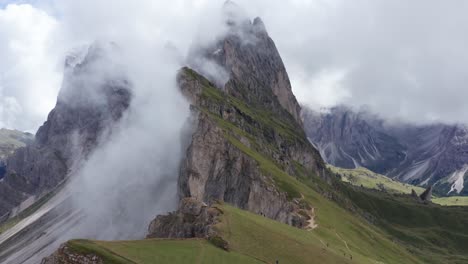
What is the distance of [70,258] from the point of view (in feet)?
341

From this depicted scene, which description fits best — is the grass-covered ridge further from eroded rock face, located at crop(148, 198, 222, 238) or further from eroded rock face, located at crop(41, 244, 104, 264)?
eroded rock face, located at crop(148, 198, 222, 238)

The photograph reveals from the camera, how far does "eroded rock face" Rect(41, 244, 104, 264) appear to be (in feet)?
334

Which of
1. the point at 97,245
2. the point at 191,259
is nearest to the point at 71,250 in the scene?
the point at 97,245

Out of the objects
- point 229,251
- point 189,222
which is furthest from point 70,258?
point 189,222

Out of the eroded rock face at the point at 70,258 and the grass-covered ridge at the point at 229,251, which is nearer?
the eroded rock face at the point at 70,258

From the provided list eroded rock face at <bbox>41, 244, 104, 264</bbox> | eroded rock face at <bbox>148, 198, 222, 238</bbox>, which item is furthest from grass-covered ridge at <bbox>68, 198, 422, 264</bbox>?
eroded rock face at <bbox>148, 198, 222, 238</bbox>

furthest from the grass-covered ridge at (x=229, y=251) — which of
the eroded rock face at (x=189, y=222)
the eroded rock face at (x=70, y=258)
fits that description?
the eroded rock face at (x=189, y=222)

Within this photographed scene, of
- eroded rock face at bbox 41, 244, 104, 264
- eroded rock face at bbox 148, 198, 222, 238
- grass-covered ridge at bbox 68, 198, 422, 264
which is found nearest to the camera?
eroded rock face at bbox 41, 244, 104, 264

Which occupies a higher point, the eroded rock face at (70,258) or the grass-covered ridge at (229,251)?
the grass-covered ridge at (229,251)

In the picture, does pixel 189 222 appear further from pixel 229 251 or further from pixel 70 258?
pixel 70 258

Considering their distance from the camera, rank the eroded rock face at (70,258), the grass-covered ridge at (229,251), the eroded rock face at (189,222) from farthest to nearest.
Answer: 1. the eroded rock face at (189,222)
2. the grass-covered ridge at (229,251)
3. the eroded rock face at (70,258)

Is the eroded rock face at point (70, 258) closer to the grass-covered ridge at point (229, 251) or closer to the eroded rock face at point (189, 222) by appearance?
the grass-covered ridge at point (229, 251)

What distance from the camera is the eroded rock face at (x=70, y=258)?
102m

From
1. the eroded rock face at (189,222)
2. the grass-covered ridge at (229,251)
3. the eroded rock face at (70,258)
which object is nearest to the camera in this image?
the eroded rock face at (70,258)
